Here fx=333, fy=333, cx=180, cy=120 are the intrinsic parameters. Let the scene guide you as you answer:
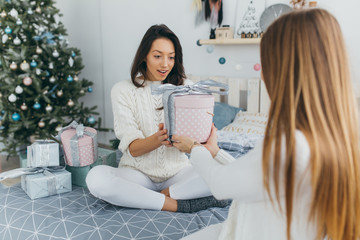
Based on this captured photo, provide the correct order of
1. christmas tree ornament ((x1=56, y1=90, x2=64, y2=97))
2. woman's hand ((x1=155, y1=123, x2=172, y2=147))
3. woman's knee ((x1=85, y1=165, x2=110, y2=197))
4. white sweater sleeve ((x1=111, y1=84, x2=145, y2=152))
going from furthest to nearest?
christmas tree ornament ((x1=56, y1=90, x2=64, y2=97)), white sweater sleeve ((x1=111, y1=84, x2=145, y2=152)), woman's knee ((x1=85, y1=165, x2=110, y2=197)), woman's hand ((x1=155, y1=123, x2=172, y2=147))

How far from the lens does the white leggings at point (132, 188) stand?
1359 mm

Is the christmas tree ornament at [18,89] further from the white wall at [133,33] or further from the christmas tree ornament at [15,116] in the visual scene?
the white wall at [133,33]

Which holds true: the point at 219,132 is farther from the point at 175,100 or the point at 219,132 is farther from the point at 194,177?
the point at 175,100

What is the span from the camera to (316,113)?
653mm

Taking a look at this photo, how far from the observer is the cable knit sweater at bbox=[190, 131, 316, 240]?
0.66 m

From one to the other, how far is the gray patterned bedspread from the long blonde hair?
2.21ft

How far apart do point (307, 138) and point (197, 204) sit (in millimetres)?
873

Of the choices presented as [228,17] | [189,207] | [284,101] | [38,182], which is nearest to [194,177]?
[189,207]

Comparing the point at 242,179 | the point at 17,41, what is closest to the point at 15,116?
the point at 17,41

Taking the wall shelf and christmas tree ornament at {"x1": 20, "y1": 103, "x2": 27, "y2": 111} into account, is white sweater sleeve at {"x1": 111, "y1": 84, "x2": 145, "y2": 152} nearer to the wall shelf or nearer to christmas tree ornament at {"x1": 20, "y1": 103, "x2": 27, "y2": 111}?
the wall shelf

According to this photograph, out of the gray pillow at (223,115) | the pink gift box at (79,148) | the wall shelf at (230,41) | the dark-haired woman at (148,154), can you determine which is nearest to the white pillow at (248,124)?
the gray pillow at (223,115)

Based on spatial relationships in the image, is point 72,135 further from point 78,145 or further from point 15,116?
point 15,116

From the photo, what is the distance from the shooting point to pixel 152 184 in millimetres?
1515

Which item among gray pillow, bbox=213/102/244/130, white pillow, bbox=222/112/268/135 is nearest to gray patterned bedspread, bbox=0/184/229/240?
white pillow, bbox=222/112/268/135
